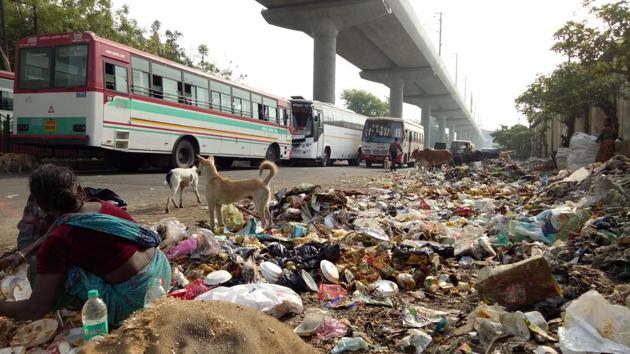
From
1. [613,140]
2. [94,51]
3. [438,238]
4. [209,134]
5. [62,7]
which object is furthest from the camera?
[62,7]

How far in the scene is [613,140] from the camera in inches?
460

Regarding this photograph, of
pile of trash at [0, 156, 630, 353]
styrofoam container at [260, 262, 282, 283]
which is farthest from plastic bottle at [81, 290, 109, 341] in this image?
styrofoam container at [260, 262, 282, 283]

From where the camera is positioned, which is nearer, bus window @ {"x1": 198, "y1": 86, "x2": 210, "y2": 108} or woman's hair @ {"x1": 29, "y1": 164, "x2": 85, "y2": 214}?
woman's hair @ {"x1": 29, "y1": 164, "x2": 85, "y2": 214}

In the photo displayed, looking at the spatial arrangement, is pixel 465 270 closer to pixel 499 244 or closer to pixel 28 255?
pixel 499 244

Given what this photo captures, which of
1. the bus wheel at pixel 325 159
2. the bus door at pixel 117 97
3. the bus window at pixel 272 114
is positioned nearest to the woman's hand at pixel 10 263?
the bus door at pixel 117 97

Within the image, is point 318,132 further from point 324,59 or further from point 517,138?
point 517,138

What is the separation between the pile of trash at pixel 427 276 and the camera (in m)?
2.26

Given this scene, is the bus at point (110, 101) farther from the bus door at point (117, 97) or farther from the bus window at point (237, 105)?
the bus window at point (237, 105)

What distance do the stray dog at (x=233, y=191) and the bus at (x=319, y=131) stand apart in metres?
15.1

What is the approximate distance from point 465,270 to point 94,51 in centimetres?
908

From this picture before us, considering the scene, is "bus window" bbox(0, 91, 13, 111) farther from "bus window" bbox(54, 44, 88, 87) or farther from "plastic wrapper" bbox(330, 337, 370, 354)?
"plastic wrapper" bbox(330, 337, 370, 354)

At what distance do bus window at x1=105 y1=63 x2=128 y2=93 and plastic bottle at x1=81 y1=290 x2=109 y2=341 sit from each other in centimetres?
899

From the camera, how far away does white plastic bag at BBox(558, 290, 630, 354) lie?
1.94 m

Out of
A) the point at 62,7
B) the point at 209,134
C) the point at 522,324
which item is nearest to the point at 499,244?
the point at 522,324
